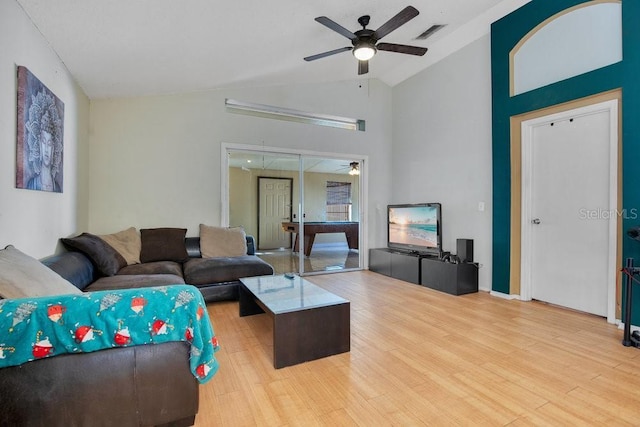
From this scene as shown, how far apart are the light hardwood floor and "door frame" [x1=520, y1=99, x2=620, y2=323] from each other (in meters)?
0.49

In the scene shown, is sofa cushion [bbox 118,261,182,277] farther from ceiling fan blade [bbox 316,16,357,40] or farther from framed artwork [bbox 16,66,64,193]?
ceiling fan blade [bbox 316,16,357,40]

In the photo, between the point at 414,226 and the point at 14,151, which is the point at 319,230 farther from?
the point at 14,151

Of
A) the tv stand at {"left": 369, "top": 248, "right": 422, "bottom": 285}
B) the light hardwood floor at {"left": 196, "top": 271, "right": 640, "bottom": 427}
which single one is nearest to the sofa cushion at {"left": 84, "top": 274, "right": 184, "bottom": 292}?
the light hardwood floor at {"left": 196, "top": 271, "right": 640, "bottom": 427}

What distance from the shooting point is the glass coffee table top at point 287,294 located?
7.52ft

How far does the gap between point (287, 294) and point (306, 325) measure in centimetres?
47

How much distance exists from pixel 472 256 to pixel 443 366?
2.45m

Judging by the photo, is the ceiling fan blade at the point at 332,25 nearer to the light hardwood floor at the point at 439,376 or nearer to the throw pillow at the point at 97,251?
the light hardwood floor at the point at 439,376

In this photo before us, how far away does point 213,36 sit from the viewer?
113 inches

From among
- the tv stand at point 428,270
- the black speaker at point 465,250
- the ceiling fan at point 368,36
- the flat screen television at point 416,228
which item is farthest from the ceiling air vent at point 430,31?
the tv stand at point 428,270

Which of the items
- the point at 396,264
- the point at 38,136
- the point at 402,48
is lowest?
the point at 396,264

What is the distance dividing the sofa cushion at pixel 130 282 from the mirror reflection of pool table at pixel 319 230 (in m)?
2.62

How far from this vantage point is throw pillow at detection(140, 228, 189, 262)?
384cm

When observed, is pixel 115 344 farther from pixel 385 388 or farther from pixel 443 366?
pixel 443 366

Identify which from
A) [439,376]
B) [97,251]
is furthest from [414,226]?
[97,251]
